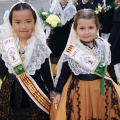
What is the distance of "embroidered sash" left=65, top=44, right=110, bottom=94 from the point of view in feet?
10.2

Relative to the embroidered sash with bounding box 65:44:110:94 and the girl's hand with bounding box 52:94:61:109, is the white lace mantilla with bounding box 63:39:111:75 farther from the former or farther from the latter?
the girl's hand with bounding box 52:94:61:109

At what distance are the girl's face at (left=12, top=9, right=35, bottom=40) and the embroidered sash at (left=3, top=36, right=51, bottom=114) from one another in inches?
5.7

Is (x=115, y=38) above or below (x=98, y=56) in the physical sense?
below

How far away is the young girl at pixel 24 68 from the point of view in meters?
3.14

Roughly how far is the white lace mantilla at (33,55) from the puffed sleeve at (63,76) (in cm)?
21

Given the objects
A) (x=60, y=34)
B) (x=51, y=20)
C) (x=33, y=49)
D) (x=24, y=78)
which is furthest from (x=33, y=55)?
(x=60, y=34)

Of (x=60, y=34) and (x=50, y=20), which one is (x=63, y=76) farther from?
(x=60, y=34)

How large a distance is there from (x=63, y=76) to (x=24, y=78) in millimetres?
363

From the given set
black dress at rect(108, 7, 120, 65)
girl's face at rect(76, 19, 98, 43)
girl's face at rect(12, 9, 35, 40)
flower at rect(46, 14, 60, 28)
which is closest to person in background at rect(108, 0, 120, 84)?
black dress at rect(108, 7, 120, 65)

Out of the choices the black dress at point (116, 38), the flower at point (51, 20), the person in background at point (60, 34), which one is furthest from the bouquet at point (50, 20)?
the black dress at point (116, 38)

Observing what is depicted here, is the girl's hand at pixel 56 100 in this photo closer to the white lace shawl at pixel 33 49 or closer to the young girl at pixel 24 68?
the young girl at pixel 24 68

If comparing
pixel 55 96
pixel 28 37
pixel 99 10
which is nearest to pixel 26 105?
pixel 55 96

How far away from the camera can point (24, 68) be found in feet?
10.4

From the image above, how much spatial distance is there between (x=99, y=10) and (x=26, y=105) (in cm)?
457
